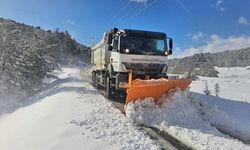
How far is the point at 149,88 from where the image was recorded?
9977mm

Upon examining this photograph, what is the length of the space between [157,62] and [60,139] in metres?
6.08

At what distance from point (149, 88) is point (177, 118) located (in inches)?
55.9

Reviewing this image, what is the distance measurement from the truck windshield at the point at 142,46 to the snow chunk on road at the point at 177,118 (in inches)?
102

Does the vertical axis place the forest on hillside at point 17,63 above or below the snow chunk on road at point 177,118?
Answer: above

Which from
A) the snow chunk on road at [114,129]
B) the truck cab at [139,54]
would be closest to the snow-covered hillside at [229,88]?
the truck cab at [139,54]

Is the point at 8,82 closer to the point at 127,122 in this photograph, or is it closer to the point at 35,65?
the point at 35,65

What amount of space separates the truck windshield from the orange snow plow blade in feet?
7.11

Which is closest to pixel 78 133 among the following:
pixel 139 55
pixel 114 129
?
pixel 114 129

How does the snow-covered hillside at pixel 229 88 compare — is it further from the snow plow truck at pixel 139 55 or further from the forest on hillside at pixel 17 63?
the forest on hillside at pixel 17 63

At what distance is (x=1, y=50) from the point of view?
67.5 feet

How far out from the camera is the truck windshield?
1191cm

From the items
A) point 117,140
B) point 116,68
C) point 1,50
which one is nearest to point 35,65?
point 1,50

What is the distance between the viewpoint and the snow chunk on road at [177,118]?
26.3 feet

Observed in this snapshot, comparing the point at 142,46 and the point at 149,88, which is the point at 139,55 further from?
the point at 149,88
